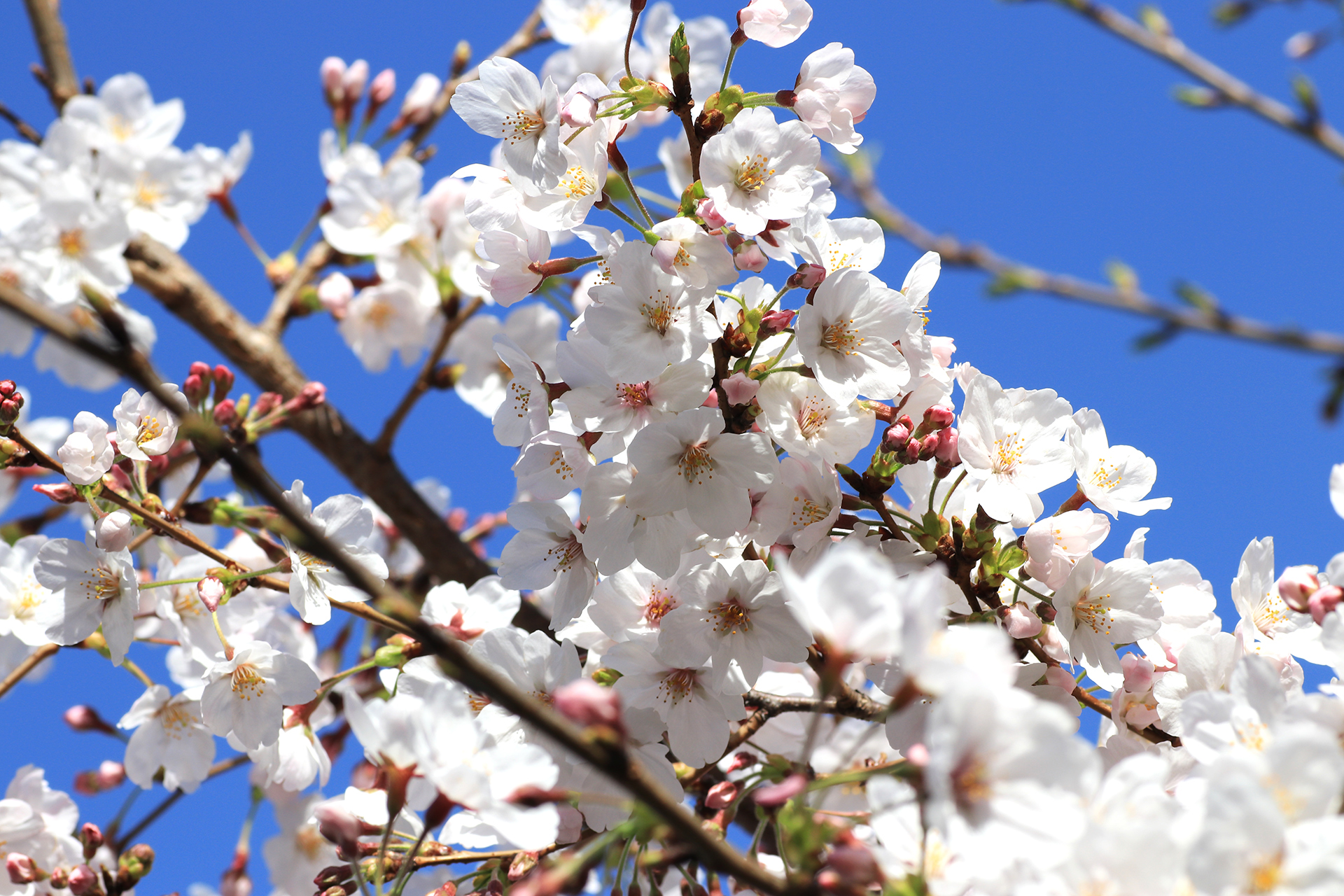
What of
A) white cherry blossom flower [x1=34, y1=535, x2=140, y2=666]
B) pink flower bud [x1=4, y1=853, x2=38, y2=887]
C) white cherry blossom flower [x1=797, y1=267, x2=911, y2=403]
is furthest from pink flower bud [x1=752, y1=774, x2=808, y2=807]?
pink flower bud [x1=4, y1=853, x2=38, y2=887]

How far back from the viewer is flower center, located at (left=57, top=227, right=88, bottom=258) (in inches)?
103

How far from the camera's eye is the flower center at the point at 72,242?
8.55 feet

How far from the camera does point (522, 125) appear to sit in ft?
5.78

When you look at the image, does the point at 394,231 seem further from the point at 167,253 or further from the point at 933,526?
the point at 933,526

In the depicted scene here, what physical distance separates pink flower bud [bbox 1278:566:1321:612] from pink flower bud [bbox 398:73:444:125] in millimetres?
3225

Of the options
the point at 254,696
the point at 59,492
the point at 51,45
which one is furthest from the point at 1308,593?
the point at 51,45

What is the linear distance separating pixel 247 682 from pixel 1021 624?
1465 millimetres

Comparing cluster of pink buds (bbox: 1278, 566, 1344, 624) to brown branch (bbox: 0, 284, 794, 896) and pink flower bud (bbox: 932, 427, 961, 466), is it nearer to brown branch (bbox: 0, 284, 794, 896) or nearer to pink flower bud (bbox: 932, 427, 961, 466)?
pink flower bud (bbox: 932, 427, 961, 466)

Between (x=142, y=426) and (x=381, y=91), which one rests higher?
(x=381, y=91)

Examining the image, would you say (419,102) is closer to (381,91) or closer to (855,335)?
(381,91)

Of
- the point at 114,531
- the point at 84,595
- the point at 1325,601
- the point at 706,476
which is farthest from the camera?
the point at 84,595

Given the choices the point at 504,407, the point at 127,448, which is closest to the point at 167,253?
the point at 127,448

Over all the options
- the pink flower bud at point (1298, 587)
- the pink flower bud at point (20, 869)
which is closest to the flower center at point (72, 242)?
the pink flower bud at point (20, 869)

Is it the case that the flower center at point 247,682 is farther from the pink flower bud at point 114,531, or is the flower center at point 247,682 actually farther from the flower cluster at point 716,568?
the pink flower bud at point 114,531
